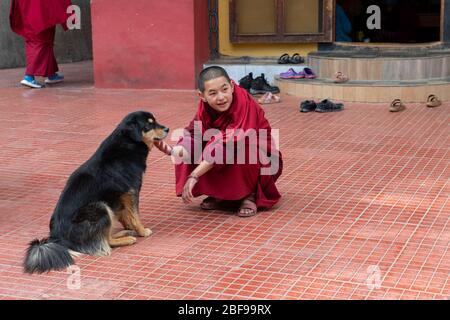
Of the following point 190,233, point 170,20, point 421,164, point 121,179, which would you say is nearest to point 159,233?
point 190,233

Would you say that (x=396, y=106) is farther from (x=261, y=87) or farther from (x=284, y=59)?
(x=284, y=59)

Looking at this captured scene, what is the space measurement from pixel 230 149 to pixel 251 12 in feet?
18.5

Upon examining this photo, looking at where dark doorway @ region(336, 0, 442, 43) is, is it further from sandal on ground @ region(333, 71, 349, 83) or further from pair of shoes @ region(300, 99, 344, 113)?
pair of shoes @ region(300, 99, 344, 113)

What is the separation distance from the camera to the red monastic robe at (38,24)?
9.80 metres

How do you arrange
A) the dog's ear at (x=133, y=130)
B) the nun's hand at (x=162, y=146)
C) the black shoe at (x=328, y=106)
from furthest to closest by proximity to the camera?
the black shoe at (x=328, y=106) → the nun's hand at (x=162, y=146) → the dog's ear at (x=133, y=130)

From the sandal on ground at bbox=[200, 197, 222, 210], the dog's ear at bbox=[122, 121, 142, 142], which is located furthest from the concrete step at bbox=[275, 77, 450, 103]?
the dog's ear at bbox=[122, 121, 142, 142]

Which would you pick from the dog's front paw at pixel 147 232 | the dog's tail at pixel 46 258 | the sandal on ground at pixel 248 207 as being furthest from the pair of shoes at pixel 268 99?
the dog's tail at pixel 46 258

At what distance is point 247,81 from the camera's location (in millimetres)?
9156

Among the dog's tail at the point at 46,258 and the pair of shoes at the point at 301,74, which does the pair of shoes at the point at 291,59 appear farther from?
the dog's tail at the point at 46,258

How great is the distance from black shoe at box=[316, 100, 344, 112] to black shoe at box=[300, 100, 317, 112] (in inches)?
2.1

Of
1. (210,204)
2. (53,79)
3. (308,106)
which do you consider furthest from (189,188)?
(53,79)

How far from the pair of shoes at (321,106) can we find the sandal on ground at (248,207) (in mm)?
3402

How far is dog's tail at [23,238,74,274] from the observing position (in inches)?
143

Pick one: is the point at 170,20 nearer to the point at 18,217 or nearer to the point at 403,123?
the point at 403,123
